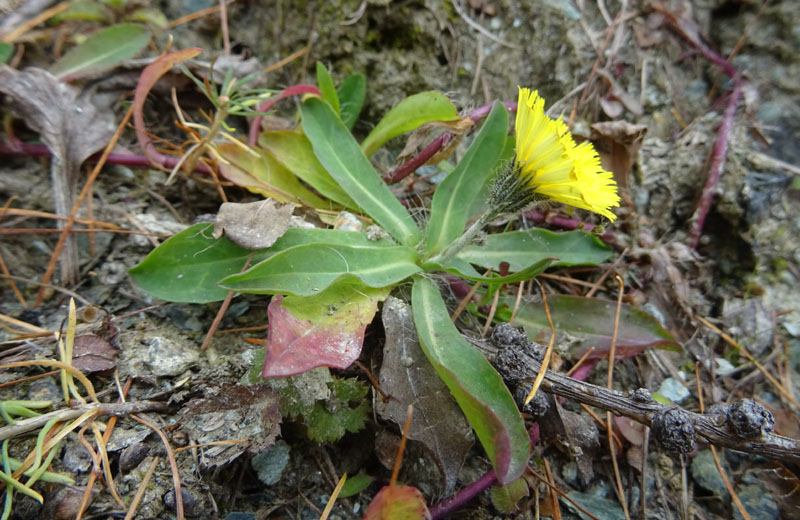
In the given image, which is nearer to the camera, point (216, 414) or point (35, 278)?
point (216, 414)

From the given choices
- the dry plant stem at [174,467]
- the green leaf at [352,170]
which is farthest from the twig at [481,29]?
the dry plant stem at [174,467]

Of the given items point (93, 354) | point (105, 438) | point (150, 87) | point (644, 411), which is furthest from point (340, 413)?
point (150, 87)

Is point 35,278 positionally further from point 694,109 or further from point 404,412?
point 694,109

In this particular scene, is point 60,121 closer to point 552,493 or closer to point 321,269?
point 321,269

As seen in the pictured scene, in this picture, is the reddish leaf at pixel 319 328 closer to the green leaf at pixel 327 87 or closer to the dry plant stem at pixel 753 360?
the green leaf at pixel 327 87

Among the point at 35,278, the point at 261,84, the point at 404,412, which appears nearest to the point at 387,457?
the point at 404,412

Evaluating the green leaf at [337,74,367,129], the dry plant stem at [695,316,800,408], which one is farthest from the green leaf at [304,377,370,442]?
the dry plant stem at [695,316,800,408]

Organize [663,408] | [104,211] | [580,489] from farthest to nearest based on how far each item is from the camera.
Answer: [104,211], [580,489], [663,408]
